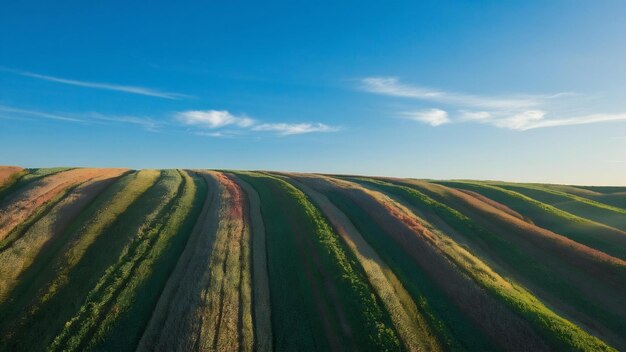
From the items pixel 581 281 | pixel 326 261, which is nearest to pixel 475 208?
pixel 581 281

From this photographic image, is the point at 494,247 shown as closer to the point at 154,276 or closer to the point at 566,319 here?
the point at 566,319

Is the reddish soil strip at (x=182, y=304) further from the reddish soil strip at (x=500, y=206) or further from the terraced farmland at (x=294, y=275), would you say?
the reddish soil strip at (x=500, y=206)

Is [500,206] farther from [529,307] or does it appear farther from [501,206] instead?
[529,307]

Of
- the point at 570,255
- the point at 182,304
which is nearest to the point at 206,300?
the point at 182,304

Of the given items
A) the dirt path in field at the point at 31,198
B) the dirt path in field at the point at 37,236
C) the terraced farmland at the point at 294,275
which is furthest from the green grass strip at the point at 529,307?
the dirt path in field at the point at 31,198

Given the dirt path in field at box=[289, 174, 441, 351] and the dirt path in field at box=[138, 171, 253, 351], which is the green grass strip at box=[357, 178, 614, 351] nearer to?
the dirt path in field at box=[289, 174, 441, 351]

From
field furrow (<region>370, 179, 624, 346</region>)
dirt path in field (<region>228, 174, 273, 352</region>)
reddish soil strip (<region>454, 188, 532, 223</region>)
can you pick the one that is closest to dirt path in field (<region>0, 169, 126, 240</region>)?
dirt path in field (<region>228, 174, 273, 352</region>)
